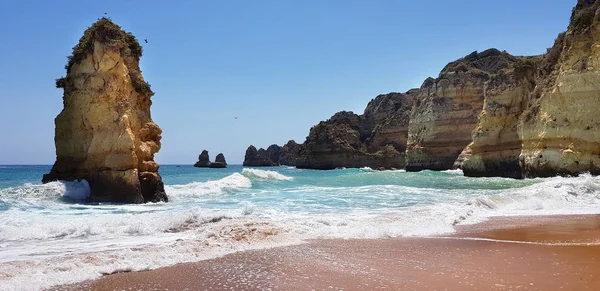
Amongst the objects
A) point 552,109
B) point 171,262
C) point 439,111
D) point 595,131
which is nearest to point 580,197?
point 595,131

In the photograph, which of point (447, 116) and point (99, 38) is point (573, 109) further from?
point (447, 116)

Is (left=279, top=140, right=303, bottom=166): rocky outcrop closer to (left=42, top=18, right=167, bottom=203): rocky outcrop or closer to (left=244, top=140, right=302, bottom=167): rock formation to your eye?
(left=244, top=140, right=302, bottom=167): rock formation

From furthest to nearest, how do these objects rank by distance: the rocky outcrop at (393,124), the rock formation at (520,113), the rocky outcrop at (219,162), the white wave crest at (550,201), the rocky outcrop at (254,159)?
the rocky outcrop at (254,159) → the rocky outcrop at (219,162) → the rocky outcrop at (393,124) → the rock formation at (520,113) → the white wave crest at (550,201)

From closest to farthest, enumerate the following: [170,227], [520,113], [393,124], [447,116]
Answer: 1. [170,227]
2. [520,113]
3. [447,116]
4. [393,124]

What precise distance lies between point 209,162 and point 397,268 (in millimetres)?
103978

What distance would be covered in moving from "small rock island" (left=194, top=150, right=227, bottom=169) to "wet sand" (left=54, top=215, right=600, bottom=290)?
9958 cm

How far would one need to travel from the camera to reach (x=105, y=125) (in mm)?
16453

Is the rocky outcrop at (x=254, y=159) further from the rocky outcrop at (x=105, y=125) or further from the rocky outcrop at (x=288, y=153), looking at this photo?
the rocky outcrop at (x=105, y=125)

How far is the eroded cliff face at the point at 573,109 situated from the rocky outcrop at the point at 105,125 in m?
21.3

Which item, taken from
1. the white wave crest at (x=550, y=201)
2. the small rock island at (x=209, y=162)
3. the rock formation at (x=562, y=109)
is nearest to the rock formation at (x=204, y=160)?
the small rock island at (x=209, y=162)

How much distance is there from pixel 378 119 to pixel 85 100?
278 ft

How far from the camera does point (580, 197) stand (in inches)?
634

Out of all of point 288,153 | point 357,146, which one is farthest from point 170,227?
point 288,153

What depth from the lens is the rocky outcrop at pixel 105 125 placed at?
53.1 feet
